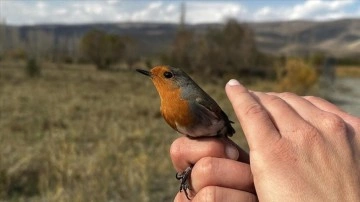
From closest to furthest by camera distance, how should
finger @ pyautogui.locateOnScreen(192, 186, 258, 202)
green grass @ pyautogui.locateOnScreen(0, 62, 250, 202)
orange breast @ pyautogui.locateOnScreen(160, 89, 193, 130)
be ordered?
finger @ pyautogui.locateOnScreen(192, 186, 258, 202) < orange breast @ pyautogui.locateOnScreen(160, 89, 193, 130) < green grass @ pyautogui.locateOnScreen(0, 62, 250, 202)

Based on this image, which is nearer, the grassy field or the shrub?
the grassy field

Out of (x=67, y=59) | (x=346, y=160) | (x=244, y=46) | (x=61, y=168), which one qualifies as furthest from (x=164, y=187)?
(x=67, y=59)

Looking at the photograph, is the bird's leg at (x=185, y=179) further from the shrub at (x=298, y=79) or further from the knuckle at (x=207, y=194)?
the shrub at (x=298, y=79)

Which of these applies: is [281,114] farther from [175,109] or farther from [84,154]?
[84,154]

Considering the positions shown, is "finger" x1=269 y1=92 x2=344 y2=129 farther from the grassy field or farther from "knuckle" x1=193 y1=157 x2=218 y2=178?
the grassy field

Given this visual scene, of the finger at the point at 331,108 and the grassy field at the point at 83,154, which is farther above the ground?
the finger at the point at 331,108

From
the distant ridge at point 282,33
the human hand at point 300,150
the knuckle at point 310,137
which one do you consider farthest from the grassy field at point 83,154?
the distant ridge at point 282,33

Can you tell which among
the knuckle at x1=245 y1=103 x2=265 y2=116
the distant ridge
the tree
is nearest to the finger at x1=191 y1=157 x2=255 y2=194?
the knuckle at x1=245 y1=103 x2=265 y2=116

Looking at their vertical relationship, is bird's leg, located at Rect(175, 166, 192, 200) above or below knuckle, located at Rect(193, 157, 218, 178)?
below
